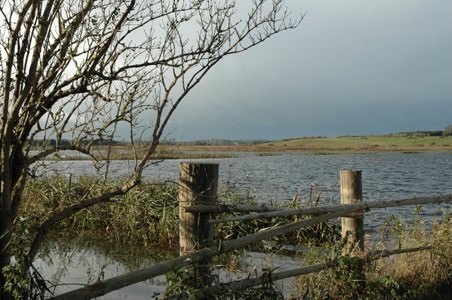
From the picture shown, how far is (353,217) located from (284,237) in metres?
4.06

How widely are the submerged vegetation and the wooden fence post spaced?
0.79 ft

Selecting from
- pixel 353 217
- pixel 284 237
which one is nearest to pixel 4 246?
pixel 353 217

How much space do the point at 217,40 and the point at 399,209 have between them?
414 inches

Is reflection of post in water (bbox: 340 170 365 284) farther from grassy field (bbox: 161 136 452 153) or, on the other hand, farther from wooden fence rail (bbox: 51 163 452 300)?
grassy field (bbox: 161 136 452 153)

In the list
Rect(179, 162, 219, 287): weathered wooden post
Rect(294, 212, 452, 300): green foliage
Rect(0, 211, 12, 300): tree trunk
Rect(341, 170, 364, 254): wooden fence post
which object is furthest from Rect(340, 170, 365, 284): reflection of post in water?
Rect(0, 211, 12, 300): tree trunk

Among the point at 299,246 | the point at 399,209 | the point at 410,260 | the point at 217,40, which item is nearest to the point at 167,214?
the point at 299,246

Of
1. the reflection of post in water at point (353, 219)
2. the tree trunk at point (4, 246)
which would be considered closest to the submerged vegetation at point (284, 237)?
the tree trunk at point (4, 246)

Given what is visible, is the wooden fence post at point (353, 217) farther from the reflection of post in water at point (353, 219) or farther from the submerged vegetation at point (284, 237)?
the submerged vegetation at point (284, 237)

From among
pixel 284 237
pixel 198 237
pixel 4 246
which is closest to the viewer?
pixel 4 246

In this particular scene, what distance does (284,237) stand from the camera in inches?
368

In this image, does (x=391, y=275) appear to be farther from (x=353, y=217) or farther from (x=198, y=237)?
(x=198, y=237)

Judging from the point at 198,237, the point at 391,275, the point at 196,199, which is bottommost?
the point at 391,275

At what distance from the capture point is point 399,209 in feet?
43.0

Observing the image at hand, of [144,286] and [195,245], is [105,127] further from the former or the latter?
[144,286]
